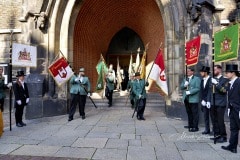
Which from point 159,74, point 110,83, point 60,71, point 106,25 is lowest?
point 110,83

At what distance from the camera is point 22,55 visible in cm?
789

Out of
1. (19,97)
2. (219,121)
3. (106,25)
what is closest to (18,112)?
(19,97)

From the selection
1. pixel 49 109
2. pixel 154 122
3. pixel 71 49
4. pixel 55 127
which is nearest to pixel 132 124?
pixel 154 122

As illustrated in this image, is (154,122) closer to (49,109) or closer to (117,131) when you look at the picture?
(117,131)

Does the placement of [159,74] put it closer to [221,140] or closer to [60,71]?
[221,140]

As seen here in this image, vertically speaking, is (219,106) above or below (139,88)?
below

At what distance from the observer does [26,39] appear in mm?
10062

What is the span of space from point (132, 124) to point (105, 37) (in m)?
8.24

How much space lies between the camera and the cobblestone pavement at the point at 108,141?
16.0 ft

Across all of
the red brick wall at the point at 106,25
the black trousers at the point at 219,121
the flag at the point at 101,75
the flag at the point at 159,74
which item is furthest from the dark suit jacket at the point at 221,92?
the flag at the point at 101,75

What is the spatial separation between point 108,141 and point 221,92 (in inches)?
111

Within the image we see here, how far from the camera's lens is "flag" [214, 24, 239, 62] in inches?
194

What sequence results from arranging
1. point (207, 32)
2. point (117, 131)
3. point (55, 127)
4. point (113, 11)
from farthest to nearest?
point (113, 11) < point (207, 32) < point (55, 127) < point (117, 131)

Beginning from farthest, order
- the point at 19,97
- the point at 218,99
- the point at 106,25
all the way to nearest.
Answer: the point at 106,25, the point at 19,97, the point at 218,99
